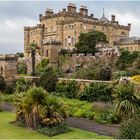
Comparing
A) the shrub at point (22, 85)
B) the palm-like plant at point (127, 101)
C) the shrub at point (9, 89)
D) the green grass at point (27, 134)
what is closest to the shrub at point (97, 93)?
the palm-like plant at point (127, 101)

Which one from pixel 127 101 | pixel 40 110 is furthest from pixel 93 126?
pixel 40 110

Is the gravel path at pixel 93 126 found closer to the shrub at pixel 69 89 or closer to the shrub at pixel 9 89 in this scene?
the shrub at pixel 69 89

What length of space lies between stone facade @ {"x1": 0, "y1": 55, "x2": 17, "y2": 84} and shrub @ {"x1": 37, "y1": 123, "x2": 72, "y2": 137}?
678 inches

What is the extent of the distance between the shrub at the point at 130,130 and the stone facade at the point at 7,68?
2154 cm

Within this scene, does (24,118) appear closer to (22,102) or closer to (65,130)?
(22,102)

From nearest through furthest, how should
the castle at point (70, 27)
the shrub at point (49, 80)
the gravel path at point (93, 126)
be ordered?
the gravel path at point (93, 126) → the shrub at point (49, 80) → the castle at point (70, 27)

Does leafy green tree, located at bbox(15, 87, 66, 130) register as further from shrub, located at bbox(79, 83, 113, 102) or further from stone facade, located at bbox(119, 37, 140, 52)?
stone facade, located at bbox(119, 37, 140, 52)

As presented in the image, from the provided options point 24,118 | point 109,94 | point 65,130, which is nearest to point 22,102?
point 24,118

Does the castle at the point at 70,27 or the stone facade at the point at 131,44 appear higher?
the castle at the point at 70,27

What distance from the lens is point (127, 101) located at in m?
19.3

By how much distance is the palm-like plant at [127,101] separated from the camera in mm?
19109

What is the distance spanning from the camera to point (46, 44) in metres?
42.6

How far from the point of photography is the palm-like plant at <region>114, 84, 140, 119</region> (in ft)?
62.7

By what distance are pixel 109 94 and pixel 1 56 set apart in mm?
13826
